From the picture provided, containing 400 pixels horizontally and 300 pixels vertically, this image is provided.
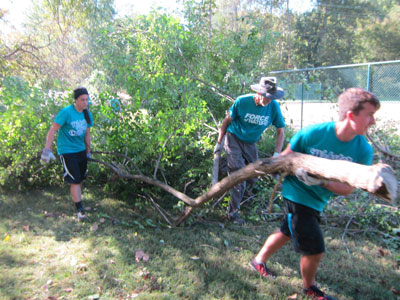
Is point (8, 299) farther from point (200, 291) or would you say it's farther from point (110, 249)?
point (200, 291)

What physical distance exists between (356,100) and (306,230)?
3.70 ft

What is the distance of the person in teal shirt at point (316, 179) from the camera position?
214 centimetres

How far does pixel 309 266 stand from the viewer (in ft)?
8.47

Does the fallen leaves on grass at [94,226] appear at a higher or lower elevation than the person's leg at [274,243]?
lower

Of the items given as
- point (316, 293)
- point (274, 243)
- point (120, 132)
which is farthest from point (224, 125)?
point (316, 293)

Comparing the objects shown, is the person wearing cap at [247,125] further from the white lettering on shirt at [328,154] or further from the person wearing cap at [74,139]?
the person wearing cap at [74,139]

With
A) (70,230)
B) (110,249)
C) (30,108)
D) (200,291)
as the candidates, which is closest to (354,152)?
(200,291)

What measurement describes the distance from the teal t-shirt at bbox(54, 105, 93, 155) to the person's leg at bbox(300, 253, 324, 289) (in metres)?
3.28

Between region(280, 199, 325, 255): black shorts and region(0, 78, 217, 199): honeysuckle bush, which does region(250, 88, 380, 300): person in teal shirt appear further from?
region(0, 78, 217, 199): honeysuckle bush

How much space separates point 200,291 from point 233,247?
941mm

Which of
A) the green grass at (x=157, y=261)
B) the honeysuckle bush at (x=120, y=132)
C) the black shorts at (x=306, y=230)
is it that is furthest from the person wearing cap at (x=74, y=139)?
the black shorts at (x=306, y=230)

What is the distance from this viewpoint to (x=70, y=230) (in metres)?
3.80

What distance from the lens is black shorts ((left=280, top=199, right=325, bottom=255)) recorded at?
99.0 inches

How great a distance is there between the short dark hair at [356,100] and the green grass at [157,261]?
171 cm
